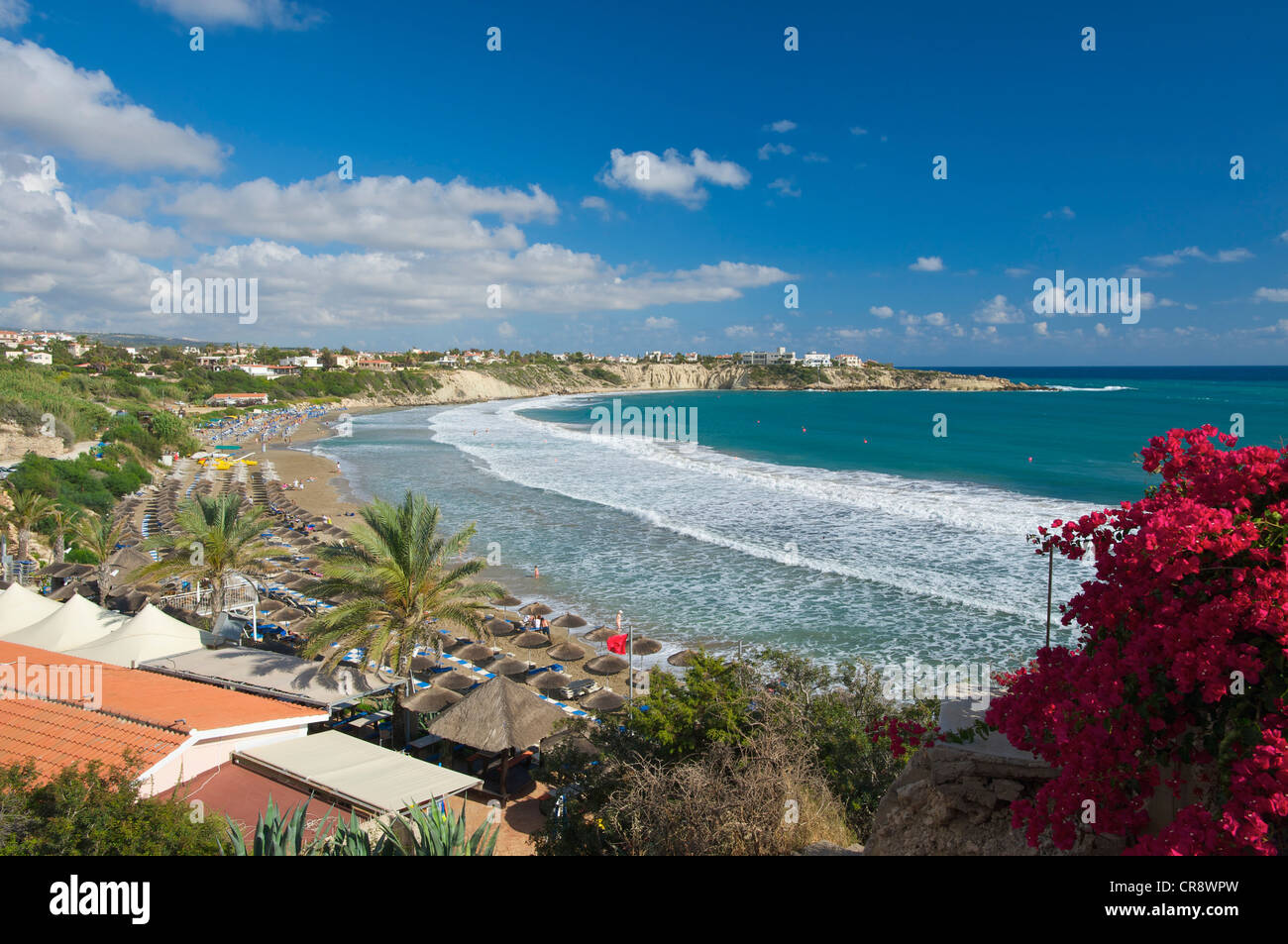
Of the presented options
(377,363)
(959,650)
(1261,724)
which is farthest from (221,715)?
(377,363)

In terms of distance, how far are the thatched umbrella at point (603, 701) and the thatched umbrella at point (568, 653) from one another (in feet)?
8.44

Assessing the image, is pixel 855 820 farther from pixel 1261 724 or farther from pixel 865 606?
pixel 865 606

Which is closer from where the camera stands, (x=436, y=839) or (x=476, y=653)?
(x=436, y=839)

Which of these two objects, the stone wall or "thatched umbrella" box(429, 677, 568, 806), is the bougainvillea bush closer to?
the stone wall

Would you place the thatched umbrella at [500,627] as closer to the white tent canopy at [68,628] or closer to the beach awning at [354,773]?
the white tent canopy at [68,628]

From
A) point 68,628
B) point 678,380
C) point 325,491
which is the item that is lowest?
point 68,628

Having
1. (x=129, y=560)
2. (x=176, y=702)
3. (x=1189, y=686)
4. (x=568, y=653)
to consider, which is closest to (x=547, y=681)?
(x=568, y=653)

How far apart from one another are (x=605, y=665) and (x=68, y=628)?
10.7 m

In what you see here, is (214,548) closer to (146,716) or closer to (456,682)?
(456,682)

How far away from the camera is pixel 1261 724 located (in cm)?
321

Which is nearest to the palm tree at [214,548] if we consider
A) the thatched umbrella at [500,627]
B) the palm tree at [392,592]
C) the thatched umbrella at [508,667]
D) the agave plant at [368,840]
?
the palm tree at [392,592]

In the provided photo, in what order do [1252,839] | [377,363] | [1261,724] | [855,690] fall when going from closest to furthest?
1. [1252,839]
2. [1261,724]
3. [855,690]
4. [377,363]

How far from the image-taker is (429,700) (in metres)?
13.0
